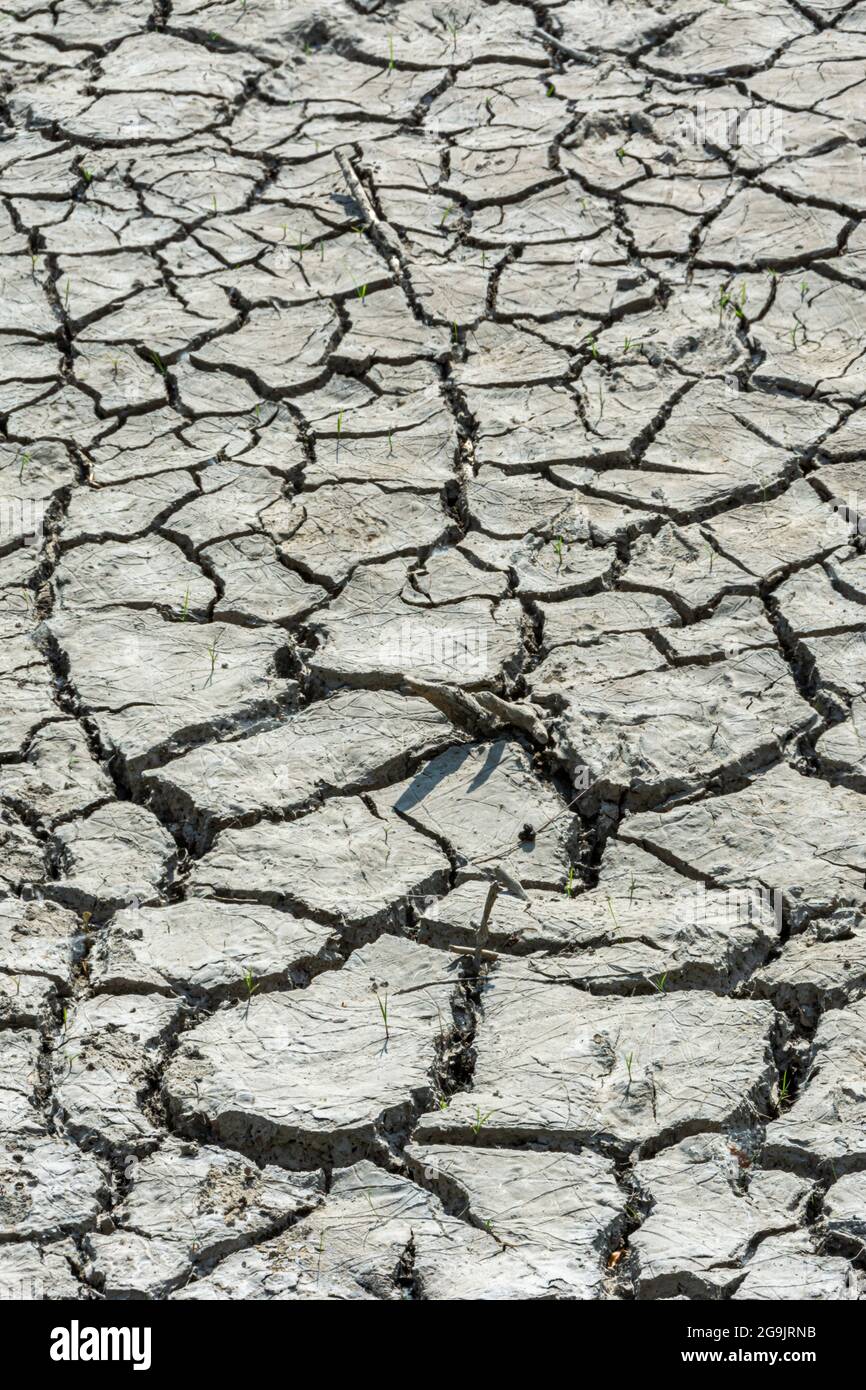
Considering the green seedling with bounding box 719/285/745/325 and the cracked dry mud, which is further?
the green seedling with bounding box 719/285/745/325

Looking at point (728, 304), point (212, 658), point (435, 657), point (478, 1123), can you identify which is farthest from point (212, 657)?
point (728, 304)

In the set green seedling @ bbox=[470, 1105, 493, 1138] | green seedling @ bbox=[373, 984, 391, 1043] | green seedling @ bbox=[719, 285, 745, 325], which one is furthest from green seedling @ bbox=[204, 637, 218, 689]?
green seedling @ bbox=[719, 285, 745, 325]

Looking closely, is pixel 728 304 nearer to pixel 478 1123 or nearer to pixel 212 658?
pixel 212 658

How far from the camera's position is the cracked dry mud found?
2.19 m

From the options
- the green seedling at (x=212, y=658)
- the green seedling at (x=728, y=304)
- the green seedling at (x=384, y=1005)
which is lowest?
the green seedling at (x=384, y=1005)

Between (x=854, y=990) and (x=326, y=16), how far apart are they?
3.83 metres

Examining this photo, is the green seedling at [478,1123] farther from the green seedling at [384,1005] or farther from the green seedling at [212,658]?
the green seedling at [212,658]

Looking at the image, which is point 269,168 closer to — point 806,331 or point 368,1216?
point 806,331

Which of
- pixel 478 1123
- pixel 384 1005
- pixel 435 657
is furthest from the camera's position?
pixel 435 657

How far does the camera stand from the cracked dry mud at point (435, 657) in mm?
2188

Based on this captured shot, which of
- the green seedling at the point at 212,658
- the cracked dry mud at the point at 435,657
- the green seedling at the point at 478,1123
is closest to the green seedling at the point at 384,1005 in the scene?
the cracked dry mud at the point at 435,657

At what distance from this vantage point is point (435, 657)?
301 centimetres

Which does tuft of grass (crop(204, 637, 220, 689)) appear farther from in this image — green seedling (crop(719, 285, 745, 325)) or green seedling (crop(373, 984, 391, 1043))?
green seedling (crop(719, 285, 745, 325))

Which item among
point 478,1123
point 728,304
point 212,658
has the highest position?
point 728,304
